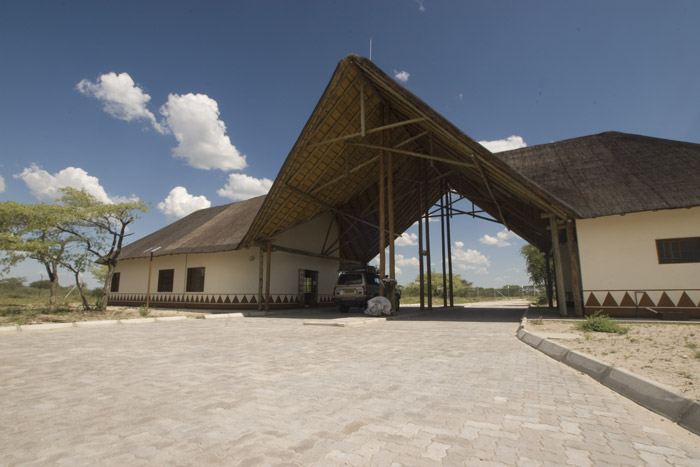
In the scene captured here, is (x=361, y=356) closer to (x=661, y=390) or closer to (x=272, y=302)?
(x=661, y=390)

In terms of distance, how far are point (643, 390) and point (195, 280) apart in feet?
68.4

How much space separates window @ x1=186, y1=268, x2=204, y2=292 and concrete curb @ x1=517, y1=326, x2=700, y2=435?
19029 mm

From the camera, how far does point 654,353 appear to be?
16.1 feet

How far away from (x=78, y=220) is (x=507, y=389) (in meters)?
16.7

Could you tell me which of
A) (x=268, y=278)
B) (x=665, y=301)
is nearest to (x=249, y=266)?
(x=268, y=278)

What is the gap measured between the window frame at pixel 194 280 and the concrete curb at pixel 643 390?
1893 centimetres

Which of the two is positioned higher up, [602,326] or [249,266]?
[249,266]

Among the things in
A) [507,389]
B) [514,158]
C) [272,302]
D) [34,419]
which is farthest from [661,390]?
[272,302]

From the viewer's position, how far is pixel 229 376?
418 cm

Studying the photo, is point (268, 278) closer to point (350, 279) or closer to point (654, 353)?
point (350, 279)

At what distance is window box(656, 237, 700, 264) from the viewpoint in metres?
11.2

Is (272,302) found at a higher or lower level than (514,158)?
lower

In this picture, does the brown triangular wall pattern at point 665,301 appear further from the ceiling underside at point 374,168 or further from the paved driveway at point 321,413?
the paved driveway at point 321,413

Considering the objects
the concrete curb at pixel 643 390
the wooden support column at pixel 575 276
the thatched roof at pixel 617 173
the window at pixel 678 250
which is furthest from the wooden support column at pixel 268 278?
the window at pixel 678 250
